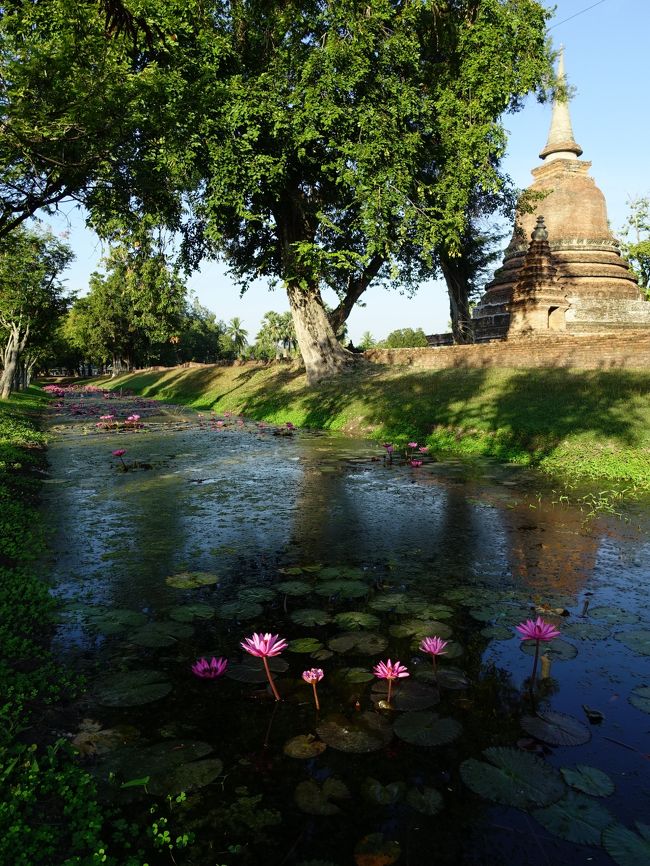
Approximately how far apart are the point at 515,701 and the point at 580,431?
8225 mm

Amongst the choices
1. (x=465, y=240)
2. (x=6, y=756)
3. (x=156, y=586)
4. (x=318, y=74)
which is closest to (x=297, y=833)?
(x=6, y=756)

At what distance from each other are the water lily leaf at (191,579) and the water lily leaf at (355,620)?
1164 millimetres

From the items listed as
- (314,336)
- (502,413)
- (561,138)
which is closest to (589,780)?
(502,413)

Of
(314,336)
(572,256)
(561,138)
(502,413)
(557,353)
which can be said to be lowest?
(502,413)

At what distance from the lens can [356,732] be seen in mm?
2412

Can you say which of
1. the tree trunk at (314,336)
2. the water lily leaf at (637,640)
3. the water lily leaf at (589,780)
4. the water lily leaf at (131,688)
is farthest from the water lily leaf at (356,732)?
the tree trunk at (314,336)

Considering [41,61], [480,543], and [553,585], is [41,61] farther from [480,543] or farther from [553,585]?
[553,585]

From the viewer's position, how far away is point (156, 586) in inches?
165

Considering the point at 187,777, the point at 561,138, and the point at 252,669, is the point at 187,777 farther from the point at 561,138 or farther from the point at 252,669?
the point at 561,138

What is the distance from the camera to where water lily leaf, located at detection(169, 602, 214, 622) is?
359cm

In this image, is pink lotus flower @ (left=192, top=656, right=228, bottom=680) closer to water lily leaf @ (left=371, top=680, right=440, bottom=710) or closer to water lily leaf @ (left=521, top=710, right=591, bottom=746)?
water lily leaf @ (left=371, top=680, right=440, bottom=710)

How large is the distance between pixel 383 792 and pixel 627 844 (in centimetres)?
82

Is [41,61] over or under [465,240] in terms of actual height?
under

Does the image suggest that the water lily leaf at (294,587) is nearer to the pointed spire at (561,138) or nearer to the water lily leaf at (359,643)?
the water lily leaf at (359,643)
